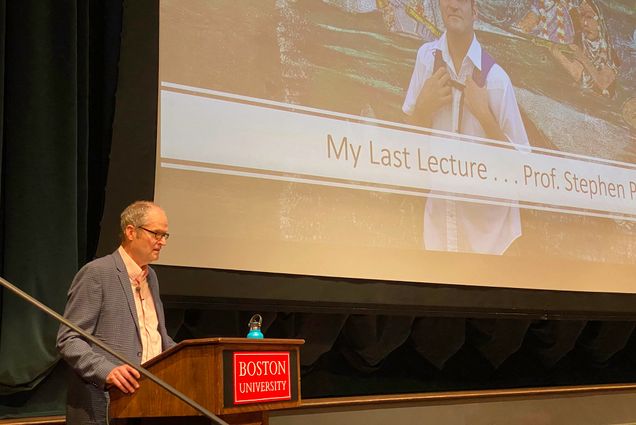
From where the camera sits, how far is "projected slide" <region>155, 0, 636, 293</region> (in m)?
2.98

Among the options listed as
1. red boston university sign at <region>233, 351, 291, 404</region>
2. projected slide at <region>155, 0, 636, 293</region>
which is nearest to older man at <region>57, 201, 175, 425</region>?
red boston university sign at <region>233, 351, 291, 404</region>

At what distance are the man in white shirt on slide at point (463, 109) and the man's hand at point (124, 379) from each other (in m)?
1.90

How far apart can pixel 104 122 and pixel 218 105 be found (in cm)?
49

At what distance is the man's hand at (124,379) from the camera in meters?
1.79

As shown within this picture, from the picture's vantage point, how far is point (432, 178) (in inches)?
138

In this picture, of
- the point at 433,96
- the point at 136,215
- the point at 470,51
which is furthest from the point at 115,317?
the point at 470,51

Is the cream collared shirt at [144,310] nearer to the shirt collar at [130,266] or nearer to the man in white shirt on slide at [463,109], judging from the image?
the shirt collar at [130,266]

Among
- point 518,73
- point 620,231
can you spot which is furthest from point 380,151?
point 620,231

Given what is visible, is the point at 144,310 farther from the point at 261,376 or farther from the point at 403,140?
the point at 403,140

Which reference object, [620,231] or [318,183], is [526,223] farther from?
[318,183]

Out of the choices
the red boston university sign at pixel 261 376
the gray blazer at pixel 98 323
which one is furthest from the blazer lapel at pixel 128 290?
the red boston university sign at pixel 261 376

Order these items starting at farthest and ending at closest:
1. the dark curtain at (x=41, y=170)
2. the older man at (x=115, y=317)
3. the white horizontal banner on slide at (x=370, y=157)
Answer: the white horizontal banner on slide at (x=370, y=157), the dark curtain at (x=41, y=170), the older man at (x=115, y=317)

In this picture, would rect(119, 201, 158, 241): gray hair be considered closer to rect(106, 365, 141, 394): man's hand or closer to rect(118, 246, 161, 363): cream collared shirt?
rect(118, 246, 161, 363): cream collared shirt

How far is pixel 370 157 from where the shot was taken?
334 centimetres
